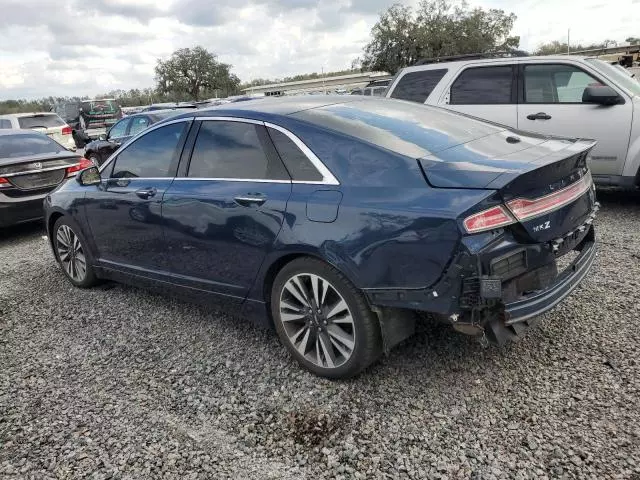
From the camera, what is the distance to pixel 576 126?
632 centimetres

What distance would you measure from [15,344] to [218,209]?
207 centimetres

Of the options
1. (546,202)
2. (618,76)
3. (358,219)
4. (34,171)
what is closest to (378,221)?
(358,219)

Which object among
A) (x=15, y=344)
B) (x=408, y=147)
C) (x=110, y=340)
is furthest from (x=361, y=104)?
(x=15, y=344)

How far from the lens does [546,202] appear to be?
2.83 m

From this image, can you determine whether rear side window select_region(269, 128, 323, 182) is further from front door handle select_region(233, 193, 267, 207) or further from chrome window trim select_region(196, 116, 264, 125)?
front door handle select_region(233, 193, 267, 207)

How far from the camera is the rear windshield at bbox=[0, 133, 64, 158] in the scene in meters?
7.88

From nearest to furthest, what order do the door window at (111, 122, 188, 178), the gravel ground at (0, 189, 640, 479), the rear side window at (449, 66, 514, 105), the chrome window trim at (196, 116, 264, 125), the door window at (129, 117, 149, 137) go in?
1. the gravel ground at (0, 189, 640, 479)
2. the chrome window trim at (196, 116, 264, 125)
3. the door window at (111, 122, 188, 178)
4. the rear side window at (449, 66, 514, 105)
5. the door window at (129, 117, 149, 137)

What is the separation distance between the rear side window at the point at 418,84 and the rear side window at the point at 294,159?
468 cm

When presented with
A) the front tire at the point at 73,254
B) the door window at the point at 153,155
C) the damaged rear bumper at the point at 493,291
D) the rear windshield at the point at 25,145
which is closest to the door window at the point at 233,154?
the door window at the point at 153,155

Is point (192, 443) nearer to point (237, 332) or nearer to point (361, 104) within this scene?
point (237, 332)

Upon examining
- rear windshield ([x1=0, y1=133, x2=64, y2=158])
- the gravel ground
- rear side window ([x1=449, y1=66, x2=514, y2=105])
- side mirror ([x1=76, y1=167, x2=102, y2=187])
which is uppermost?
rear side window ([x1=449, y1=66, x2=514, y2=105])

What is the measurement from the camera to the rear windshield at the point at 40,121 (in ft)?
51.9

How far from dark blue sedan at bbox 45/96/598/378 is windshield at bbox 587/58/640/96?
3.58 m

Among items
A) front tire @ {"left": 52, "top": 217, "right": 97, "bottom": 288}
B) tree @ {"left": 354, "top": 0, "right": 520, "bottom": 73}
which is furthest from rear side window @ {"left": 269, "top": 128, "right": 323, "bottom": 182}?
tree @ {"left": 354, "top": 0, "right": 520, "bottom": 73}
